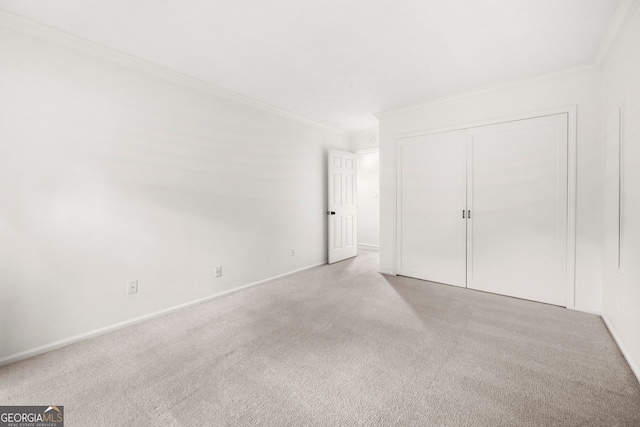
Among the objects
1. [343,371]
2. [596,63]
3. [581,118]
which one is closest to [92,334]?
[343,371]

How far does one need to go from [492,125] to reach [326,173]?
8.58ft

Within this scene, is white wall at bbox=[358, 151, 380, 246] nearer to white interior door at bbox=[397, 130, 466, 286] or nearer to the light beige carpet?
white interior door at bbox=[397, 130, 466, 286]

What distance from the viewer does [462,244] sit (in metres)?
3.53

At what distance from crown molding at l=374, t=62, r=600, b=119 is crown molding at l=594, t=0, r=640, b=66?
0.10 m

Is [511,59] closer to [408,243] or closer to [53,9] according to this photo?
[408,243]

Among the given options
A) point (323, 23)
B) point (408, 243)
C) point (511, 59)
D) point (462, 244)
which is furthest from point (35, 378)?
point (511, 59)

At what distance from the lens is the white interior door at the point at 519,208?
2.89 metres

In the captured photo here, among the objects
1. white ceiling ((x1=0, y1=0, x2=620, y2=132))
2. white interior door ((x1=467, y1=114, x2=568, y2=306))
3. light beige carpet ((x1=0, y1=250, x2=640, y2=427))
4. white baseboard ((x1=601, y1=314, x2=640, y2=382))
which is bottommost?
light beige carpet ((x1=0, y1=250, x2=640, y2=427))

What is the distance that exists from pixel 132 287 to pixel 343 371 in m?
2.12

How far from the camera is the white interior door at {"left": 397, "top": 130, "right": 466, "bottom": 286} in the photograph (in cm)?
354

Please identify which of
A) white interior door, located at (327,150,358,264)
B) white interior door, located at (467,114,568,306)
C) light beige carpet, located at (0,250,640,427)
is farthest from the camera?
white interior door, located at (327,150,358,264)

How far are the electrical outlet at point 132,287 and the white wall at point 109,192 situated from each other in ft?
0.14

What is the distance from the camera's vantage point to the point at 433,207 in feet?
12.2

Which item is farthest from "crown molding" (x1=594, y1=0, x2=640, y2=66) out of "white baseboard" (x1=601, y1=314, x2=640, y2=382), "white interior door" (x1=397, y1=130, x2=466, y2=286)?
"white baseboard" (x1=601, y1=314, x2=640, y2=382)
